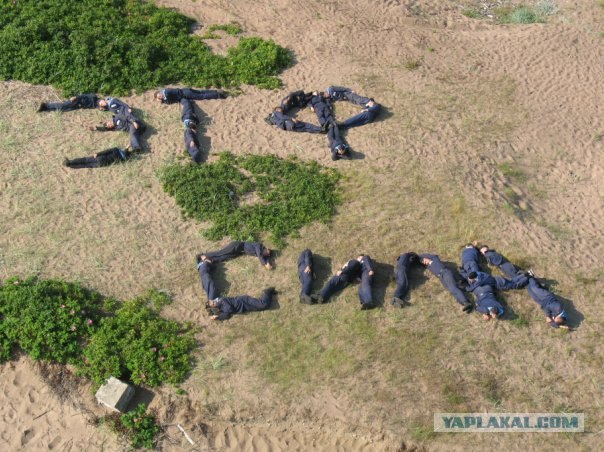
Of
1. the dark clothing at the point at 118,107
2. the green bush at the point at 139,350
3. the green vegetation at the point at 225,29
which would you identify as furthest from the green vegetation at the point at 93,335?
the green vegetation at the point at 225,29

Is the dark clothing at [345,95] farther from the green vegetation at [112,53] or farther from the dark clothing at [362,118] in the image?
the green vegetation at [112,53]

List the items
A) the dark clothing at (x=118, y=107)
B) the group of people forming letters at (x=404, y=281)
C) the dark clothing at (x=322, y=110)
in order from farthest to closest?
the dark clothing at (x=118, y=107) → the dark clothing at (x=322, y=110) → the group of people forming letters at (x=404, y=281)

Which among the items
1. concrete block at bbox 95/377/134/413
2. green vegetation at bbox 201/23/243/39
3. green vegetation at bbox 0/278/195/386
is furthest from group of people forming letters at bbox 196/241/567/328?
green vegetation at bbox 201/23/243/39

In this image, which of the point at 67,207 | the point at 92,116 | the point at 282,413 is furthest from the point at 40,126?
the point at 282,413

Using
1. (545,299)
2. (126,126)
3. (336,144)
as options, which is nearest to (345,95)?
(336,144)

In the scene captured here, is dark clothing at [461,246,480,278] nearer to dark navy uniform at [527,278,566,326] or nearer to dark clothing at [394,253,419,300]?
dark clothing at [394,253,419,300]

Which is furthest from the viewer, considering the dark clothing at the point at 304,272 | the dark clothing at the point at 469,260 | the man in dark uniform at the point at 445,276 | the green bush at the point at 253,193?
the green bush at the point at 253,193
